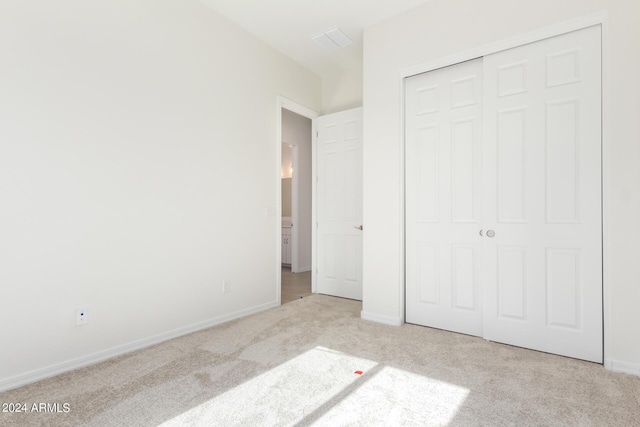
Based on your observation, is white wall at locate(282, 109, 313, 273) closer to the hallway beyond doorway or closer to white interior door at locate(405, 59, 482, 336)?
the hallway beyond doorway

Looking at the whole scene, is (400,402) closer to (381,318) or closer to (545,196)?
(381,318)

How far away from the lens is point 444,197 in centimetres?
303

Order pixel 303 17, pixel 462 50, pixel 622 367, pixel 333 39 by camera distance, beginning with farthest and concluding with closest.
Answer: pixel 333 39, pixel 303 17, pixel 462 50, pixel 622 367

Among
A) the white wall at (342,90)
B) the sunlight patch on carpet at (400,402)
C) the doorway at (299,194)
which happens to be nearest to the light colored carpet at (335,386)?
the sunlight patch on carpet at (400,402)

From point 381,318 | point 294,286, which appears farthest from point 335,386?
point 294,286

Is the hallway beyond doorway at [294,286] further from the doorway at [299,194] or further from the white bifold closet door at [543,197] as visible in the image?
the white bifold closet door at [543,197]

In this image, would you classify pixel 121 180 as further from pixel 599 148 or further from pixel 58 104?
pixel 599 148

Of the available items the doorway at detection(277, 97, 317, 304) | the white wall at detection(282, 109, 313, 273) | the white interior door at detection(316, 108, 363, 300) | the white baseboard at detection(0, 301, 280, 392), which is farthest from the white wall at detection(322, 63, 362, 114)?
the white baseboard at detection(0, 301, 280, 392)

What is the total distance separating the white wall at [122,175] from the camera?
6.72ft

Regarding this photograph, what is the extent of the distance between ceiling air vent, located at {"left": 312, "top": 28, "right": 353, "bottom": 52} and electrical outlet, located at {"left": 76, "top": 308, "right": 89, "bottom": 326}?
3.28 meters

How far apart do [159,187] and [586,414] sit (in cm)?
311

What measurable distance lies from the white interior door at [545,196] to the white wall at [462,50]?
0.32 ft

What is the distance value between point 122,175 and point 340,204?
2.48 meters

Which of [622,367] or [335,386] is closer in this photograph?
[335,386]
